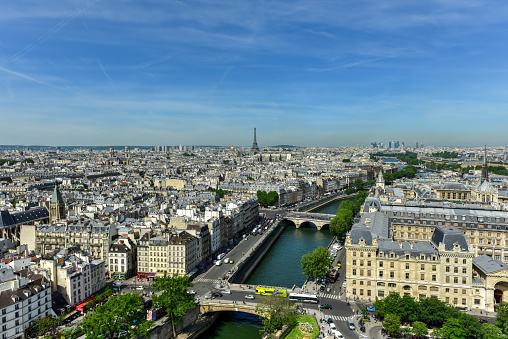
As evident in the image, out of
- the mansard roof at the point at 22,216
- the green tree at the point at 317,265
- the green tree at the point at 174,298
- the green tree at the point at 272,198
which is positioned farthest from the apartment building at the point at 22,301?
the green tree at the point at 272,198

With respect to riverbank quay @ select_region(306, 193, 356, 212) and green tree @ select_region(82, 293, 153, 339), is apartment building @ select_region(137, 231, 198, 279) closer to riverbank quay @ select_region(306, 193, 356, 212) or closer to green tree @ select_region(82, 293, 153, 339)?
green tree @ select_region(82, 293, 153, 339)

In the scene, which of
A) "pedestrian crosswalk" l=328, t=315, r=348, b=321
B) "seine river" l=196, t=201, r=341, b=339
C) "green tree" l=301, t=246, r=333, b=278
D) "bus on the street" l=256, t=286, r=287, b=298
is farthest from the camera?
"green tree" l=301, t=246, r=333, b=278

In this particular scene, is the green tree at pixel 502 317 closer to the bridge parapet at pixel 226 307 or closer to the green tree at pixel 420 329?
the green tree at pixel 420 329

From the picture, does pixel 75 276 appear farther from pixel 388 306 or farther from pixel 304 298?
pixel 388 306

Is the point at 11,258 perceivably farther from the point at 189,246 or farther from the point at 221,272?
the point at 221,272

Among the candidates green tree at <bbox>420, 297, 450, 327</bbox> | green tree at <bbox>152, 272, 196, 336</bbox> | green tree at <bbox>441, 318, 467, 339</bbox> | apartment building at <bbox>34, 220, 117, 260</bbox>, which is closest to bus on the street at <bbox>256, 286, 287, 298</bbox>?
green tree at <bbox>152, 272, 196, 336</bbox>

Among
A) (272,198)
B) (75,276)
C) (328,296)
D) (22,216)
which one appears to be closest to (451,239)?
(328,296)

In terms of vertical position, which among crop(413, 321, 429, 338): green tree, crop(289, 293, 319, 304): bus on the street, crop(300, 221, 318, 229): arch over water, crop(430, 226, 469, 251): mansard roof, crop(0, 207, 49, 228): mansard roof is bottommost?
crop(300, 221, 318, 229): arch over water
